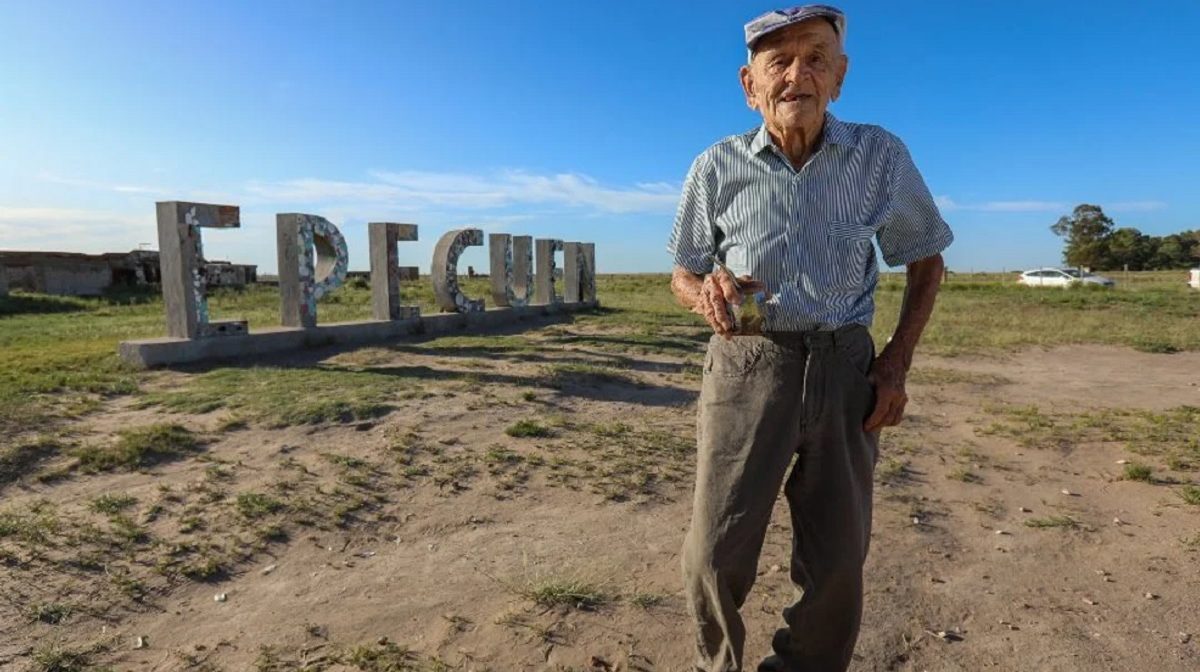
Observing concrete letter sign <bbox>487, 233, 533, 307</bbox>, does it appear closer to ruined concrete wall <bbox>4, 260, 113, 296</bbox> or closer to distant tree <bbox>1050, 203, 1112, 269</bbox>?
ruined concrete wall <bbox>4, 260, 113, 296</bbox>

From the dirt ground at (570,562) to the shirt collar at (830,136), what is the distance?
1.92 metres

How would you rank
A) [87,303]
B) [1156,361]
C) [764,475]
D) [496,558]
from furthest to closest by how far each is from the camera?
1. [87,303]
2. [1156,361]
3. [496,558]
4. [764,475]

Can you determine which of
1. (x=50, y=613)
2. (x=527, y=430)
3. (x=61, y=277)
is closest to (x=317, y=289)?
A: (x=527, y=430)

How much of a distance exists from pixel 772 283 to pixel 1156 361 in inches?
463

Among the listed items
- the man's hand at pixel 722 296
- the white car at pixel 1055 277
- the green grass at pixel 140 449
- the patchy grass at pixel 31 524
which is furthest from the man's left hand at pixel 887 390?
the white car at pixel 1055 277

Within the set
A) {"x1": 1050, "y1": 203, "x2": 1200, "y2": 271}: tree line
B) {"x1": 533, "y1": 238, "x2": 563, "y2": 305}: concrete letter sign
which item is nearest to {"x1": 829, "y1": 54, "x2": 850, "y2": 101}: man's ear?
{"x1": 533, "y1": 238, "x2": 563, "y2": 305}: concrete letter sign

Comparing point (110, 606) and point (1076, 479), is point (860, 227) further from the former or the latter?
point (1076, 479)

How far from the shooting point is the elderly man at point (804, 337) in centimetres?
196

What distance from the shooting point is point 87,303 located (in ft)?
64.4

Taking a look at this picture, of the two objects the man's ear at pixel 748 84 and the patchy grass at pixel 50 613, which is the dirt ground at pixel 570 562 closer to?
the patchy grass at pixel 50 613

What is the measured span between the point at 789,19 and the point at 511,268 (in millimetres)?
14088

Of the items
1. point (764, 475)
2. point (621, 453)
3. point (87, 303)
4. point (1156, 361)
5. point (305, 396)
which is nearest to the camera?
point (764, 475)

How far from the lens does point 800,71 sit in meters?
1.95

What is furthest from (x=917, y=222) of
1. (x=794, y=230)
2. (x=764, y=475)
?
(x=764, y=475)
